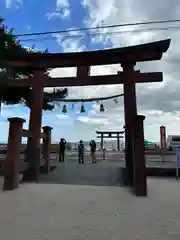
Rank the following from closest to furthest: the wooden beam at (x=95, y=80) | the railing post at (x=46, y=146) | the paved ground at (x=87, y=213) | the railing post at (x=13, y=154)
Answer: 1. the paved ground at (x=87, y=213)
2. the railing post at (x=13, y=154)
3. the wooden beam at (x=95, y=80)
4. the railing post at (x=46, y=146)

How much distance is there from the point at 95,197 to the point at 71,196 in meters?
0.55

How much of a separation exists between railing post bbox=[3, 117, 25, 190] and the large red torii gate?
3.57ft

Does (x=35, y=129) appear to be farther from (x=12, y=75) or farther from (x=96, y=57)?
(x=96, y=57)

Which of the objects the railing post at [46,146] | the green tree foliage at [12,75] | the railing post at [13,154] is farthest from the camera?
the railing post at [46,146]

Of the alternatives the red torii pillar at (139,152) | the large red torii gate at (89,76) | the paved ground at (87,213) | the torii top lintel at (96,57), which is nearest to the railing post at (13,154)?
the paved ground at (87,213)

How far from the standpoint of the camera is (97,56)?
857 cm

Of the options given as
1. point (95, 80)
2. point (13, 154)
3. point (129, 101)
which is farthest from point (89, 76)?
point (13, 154)

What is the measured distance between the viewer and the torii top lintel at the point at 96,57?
8.24 meters

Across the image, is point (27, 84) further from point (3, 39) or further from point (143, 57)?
point (143, 57)

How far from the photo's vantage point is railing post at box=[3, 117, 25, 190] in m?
6.95

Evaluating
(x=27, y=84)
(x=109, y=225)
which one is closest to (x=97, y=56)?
(x=27, y=84)

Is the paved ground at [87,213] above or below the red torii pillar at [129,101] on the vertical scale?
below

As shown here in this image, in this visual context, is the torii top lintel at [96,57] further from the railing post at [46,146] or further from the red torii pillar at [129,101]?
the railing post at [46,146]

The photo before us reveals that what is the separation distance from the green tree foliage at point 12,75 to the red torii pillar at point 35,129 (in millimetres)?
926
